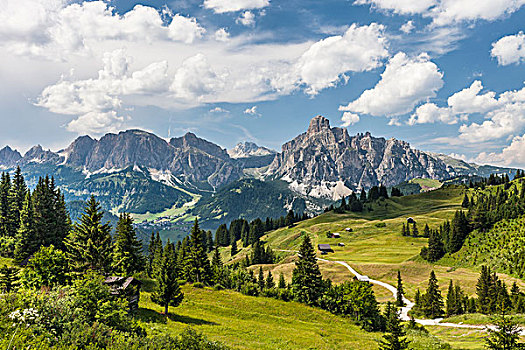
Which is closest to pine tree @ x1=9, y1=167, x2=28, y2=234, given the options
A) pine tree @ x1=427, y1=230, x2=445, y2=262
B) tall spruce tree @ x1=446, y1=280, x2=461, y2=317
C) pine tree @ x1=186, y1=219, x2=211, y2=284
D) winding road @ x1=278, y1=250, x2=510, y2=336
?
pine tree @ x1=186, y1=219, x2=211, y2=284

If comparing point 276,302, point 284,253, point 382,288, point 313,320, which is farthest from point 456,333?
point 284,253

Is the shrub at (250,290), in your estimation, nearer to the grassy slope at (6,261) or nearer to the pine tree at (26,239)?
the pine tree at (26,239)

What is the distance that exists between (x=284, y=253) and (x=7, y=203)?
448 feet

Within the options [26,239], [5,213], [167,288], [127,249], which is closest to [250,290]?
[127,249]

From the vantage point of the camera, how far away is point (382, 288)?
3954 inches

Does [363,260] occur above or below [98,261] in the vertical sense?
below

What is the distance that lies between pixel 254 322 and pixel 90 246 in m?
30.8

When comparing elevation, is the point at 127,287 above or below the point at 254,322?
above

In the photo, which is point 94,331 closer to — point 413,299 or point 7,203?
point 413,299

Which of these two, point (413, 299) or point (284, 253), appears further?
point (284, 253)

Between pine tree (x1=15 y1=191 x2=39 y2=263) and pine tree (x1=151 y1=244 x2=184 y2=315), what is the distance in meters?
49.3

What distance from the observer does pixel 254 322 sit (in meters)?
48.3

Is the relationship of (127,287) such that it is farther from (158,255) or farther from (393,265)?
(393,265)

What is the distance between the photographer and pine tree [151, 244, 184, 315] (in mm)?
44531
